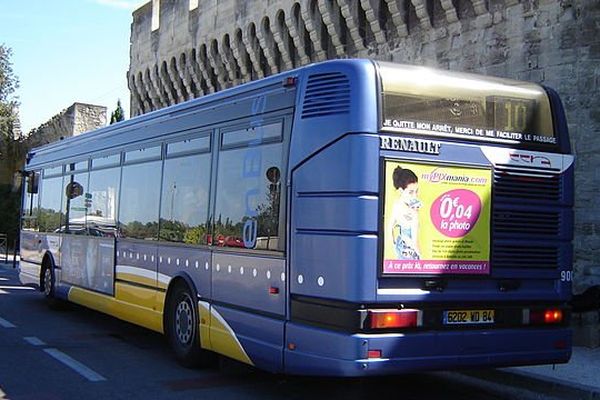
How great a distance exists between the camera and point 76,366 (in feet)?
26.2

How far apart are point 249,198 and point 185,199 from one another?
1610 millimetres

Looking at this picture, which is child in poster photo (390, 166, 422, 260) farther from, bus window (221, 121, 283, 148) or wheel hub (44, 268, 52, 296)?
wheel hub (44, 268, 52, 296)

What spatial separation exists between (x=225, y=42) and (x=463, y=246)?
16801mm

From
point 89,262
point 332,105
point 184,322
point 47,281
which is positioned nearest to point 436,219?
point 332,105

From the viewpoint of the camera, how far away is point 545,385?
23.0 ft

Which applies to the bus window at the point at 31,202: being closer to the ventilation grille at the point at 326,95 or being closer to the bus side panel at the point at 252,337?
the bus side panel at the point at 252,337

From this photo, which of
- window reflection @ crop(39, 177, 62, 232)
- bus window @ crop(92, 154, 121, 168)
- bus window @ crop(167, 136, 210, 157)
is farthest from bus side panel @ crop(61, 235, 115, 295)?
bus window @ crop(167, 136, 210, 157)

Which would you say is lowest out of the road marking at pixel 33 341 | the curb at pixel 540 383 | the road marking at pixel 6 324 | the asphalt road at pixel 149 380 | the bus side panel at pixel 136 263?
the asphalt road at pixel 149 380

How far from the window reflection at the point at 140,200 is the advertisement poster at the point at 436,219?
4120 mm

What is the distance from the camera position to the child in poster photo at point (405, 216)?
18.8 feet

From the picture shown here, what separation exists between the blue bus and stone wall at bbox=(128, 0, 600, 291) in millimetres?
4502

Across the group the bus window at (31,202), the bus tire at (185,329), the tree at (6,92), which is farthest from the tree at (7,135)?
the bus tire at (185,329)

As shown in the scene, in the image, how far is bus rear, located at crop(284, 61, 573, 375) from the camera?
18.4ft

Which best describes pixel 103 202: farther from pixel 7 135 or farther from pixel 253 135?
pixel 7 135
